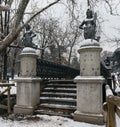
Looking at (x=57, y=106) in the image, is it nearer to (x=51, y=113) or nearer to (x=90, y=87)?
(x=51, y=113)

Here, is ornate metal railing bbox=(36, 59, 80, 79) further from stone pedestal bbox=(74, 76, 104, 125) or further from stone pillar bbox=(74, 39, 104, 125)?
stone pedestal bbox=(74, 76, 104, 125)

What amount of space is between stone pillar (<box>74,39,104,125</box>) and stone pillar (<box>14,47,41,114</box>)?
2070mm

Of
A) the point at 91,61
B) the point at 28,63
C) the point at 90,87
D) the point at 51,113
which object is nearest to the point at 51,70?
the point at 28,63

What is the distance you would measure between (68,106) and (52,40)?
22882 mm

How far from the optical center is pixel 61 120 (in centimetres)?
755

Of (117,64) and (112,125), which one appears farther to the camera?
(117,64)

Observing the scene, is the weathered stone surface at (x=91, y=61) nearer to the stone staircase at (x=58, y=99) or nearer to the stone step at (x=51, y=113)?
the stone staircase at (x=58, y=99)

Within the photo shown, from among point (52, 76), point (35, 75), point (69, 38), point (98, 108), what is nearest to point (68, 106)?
point (98, 108)

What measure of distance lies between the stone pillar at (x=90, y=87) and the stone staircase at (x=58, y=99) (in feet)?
2.34

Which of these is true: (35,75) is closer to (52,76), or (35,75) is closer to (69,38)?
(52,76)

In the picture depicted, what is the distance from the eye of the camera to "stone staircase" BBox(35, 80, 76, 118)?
8.27 m

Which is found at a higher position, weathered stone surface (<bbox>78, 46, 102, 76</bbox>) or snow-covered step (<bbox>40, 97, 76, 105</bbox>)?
weathered stone surface (<bbox>78, 46, 102, 76</bbox>)

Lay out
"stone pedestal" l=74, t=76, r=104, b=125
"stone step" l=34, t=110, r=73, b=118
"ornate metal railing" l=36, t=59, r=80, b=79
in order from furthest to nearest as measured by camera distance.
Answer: "ornate metal railing" l=36, t=59, r=80, b=79, "stone step" l=34, t=110, r=73, b=118, "stone pedestal" l=74, t=76, r=104, b=125

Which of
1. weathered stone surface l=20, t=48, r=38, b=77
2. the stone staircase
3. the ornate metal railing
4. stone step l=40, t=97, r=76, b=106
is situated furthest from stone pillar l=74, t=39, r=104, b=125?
the ornate metal railing
